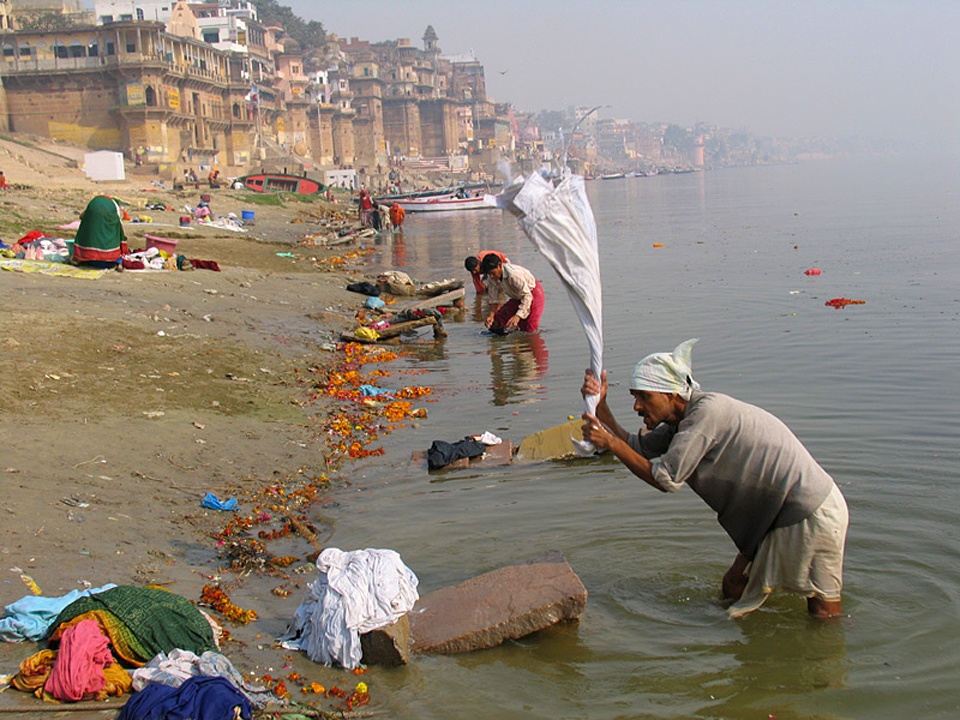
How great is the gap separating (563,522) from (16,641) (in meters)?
3.53

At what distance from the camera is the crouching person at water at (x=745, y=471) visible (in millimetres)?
4477

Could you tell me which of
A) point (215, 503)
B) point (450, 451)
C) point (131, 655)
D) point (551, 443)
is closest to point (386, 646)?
point (131, 655)

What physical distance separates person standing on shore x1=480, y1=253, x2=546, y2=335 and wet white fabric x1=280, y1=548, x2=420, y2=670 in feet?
26.8

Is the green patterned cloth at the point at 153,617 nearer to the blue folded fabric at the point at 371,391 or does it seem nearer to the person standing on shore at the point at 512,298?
the blue folded fabric at the point at 371,391

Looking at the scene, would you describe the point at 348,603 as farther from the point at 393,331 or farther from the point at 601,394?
the point at 393,331

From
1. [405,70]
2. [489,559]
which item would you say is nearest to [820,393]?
[489,559]

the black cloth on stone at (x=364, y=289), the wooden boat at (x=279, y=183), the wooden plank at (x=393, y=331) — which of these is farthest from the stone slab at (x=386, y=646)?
the wooden boat at (x=279, y=183)

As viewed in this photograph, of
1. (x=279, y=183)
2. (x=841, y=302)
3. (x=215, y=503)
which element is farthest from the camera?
(x=279, y=183)

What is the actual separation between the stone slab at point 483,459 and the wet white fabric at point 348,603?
304cm

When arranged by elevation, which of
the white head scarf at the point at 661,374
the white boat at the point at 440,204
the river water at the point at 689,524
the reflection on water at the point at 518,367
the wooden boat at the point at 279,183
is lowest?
the river water at the point at 689,524

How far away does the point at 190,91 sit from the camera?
6912cm

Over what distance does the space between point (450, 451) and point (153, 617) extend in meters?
3.85

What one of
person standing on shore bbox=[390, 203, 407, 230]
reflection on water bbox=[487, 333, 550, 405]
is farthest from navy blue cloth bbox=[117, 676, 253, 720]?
person standing on shore bbox=[390, 203, 407, 230]

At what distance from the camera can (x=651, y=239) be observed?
105ft
